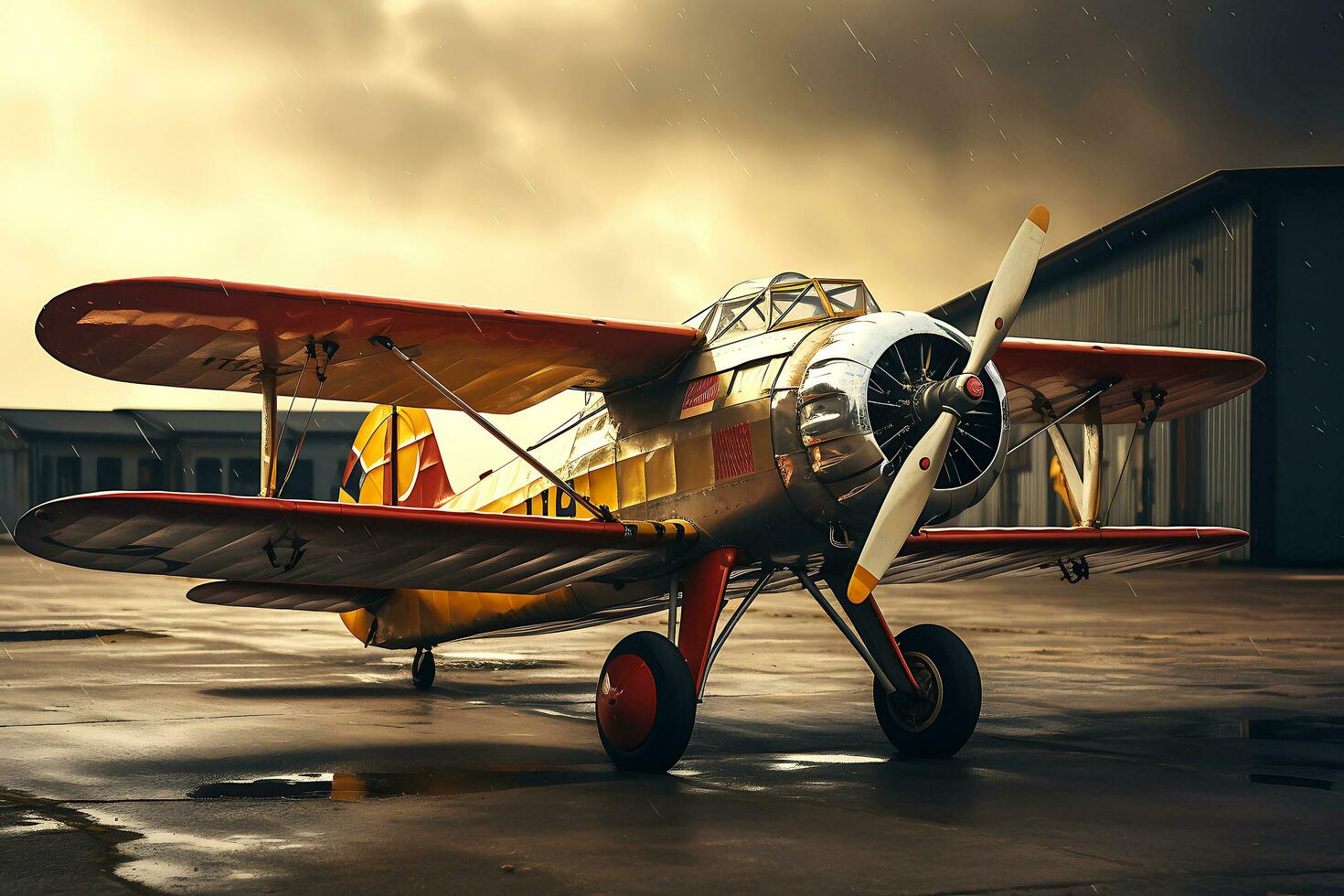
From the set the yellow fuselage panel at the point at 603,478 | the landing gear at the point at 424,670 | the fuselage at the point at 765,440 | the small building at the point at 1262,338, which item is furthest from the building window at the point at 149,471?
the fuselage at the point at 765,440

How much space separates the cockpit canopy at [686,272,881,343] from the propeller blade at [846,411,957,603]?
1.14m

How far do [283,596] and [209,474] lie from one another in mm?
65663

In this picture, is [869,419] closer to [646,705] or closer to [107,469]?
[646,705]

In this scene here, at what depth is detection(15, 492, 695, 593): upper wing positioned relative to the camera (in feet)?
24.0

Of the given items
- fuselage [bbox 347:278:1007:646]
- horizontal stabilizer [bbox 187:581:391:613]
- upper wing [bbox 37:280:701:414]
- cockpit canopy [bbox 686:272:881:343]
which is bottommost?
horizontal stabilizer [bbox 187:581:391:613]

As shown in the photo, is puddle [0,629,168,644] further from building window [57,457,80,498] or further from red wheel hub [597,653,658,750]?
building window [57,457,80,498]

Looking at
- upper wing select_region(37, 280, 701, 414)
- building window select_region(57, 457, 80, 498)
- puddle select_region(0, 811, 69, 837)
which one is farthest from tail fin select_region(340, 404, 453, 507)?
building window select_region(57, 457, 80, 498)

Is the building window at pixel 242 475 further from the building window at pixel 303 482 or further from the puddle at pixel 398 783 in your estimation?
the puddle at pixel 398 783

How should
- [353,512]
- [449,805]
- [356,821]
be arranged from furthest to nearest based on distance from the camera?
[353,512]
[449,805]
[356,821]

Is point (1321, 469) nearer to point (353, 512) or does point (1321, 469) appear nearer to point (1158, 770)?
point (1158, 770)

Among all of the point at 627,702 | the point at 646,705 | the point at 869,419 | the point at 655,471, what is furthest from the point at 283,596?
the point at 869,419

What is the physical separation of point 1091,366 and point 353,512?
6.13m

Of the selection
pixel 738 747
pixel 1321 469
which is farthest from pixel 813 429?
pixel 1321 469

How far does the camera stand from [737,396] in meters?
8.48
